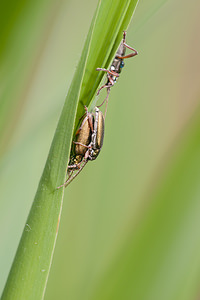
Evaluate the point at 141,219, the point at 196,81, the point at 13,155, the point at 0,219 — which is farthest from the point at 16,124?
the point at 196,81

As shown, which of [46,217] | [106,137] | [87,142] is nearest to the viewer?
[46,217]

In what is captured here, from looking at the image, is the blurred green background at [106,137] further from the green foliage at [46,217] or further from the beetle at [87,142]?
the green foliage at [46,217]

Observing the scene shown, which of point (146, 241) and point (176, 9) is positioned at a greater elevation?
point (176, 9)

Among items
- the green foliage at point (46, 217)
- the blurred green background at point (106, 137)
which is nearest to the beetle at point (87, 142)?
the blurred green background at point (106, 137)

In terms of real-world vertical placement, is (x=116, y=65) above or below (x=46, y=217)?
Result: above

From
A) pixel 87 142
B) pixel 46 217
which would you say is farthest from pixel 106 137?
pixel 46 217

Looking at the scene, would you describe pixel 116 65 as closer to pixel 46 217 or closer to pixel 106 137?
pixel 106 137

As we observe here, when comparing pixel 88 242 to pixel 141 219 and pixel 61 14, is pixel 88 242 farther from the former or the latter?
pixel 61 14
